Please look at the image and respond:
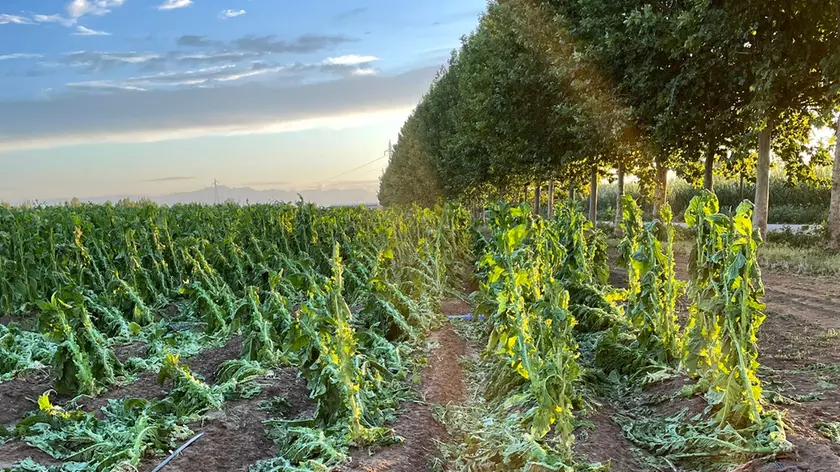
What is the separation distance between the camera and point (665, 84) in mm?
13516

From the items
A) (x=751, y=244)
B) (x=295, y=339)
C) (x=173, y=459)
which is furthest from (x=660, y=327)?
(x=173, y=459)

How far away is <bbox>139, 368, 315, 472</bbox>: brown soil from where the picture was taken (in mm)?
3871

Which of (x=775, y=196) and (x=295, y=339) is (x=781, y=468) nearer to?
(x=295, y=339)

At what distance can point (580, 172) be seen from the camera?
22438mm

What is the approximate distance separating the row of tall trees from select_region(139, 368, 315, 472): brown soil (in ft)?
31.7

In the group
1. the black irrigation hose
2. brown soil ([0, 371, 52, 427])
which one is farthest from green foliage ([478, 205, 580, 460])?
brown soil ([0, 371, 52, 427])

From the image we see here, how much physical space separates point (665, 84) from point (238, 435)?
12154 millimetres

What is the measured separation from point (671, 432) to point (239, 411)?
298 cm

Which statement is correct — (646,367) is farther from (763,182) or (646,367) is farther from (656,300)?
(763,182)

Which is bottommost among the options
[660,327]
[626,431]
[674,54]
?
[626,431]

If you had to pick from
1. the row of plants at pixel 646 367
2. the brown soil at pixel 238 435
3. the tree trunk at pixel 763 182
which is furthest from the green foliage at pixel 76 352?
the tree trunk at pixel 763 182

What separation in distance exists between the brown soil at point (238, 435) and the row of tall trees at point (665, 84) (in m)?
9.65

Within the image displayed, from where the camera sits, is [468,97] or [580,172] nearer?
[580,172]

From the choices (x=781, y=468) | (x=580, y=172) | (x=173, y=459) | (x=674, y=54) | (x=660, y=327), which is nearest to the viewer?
(x=781, y=468)
